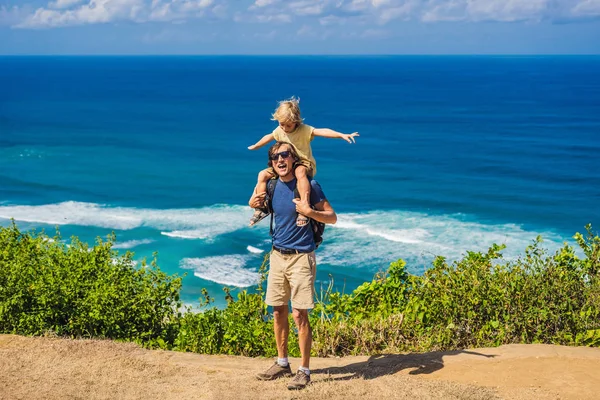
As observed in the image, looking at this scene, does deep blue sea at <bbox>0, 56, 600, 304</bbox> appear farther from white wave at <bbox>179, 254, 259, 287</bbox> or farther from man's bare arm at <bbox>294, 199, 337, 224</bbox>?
man's bare arm at <bbox>294, 199, 337, 224</bbox>

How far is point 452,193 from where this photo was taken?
4412cm

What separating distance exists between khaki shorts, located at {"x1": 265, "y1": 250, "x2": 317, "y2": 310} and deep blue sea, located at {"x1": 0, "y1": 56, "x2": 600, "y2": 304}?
7.45m

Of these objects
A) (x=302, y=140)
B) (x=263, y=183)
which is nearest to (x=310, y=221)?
(x=263, y=183)

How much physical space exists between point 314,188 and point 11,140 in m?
62.0

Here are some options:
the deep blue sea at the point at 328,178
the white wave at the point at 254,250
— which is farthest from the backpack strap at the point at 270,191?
the white wave at the point at 254,250

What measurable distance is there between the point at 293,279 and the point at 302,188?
82 cm

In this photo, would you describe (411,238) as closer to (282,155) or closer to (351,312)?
(351,312)

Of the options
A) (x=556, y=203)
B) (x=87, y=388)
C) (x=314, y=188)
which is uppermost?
(x=556, y=203)

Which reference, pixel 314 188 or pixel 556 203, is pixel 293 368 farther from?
Result: pixel 556 203

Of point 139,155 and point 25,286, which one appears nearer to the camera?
point 25,286

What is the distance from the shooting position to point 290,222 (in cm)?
665

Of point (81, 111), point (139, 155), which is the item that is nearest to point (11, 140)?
point (139, 155)

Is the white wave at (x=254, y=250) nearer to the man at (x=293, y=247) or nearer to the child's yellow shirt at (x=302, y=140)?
the man at (x=293, y=247)

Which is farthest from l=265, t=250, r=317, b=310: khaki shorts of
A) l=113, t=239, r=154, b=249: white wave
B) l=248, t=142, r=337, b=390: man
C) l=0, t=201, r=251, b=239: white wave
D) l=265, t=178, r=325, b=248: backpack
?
l=0, t=201, r=251, b=239: white wave
